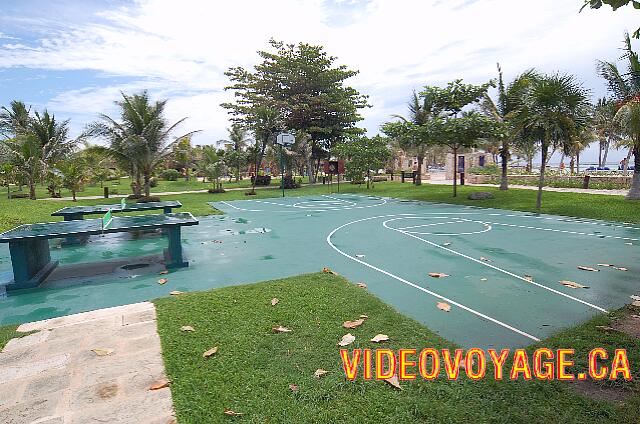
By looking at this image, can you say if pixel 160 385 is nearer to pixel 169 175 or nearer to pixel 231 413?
pixel 231 413

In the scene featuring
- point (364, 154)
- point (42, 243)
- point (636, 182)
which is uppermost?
point (364, 154)

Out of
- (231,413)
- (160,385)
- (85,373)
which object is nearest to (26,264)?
(85,373)

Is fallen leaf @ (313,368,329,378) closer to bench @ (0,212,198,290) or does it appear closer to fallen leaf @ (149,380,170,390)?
fallen leaf @ (149,380,170,390)

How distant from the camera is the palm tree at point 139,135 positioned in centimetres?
1967

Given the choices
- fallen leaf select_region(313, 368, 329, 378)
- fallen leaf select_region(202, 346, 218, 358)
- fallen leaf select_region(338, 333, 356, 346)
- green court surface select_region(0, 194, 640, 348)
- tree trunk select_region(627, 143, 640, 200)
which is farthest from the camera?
tree trunk select_region(627, 143, 640, 200)

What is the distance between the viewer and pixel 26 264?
593 centimetres

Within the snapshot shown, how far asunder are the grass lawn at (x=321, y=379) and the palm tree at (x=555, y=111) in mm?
10640

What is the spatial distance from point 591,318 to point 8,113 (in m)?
41.8

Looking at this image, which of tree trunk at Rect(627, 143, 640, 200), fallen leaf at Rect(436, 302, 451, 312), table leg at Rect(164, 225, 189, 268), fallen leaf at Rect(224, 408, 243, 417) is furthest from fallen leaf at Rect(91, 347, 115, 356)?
tree trunk at Rect(627, 143, 640, 200)

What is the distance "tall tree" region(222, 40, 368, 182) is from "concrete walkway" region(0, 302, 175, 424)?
27646 mm

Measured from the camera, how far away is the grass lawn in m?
2.56

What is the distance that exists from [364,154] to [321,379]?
22699mm

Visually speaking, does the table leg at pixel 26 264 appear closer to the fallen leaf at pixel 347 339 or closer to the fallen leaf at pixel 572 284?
the fallen leaf at pixel 347 339

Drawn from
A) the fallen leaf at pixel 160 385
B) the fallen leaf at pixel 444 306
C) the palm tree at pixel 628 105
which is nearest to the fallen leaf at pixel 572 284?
the fallen leaf at pixel 444 306
